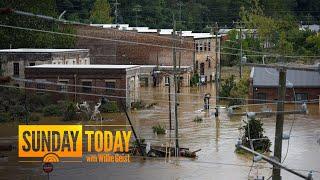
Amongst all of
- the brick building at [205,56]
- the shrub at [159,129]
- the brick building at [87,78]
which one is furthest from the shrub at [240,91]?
the brick building at [205,56]

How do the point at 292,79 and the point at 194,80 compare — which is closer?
the point at 292,79

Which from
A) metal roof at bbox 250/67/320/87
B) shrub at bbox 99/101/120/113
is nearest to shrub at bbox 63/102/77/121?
shrub at bbox 99/101/120/113

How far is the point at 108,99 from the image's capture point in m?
35.3

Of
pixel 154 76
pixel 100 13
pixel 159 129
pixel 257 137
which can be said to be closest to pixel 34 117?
pixel 159 129

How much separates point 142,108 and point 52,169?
49.3 ft

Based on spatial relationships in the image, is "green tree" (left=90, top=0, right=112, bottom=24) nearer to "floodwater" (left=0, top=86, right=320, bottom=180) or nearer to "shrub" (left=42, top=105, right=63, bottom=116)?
"shrub" (left=42, top=105, right=63, bottom=116)

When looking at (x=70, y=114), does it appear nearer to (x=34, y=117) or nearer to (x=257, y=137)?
(x=34, y=117)

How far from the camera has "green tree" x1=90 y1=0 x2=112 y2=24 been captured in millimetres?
64312

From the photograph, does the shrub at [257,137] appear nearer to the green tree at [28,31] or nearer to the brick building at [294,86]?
the brick building at [294,86]

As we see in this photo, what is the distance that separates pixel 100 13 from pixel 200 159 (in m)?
43.9

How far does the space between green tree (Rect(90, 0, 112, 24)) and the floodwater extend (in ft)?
108

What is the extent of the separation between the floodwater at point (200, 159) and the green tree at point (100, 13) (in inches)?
1295

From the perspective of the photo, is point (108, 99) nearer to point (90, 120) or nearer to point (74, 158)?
point (90, 120)

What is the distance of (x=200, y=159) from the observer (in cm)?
2269
